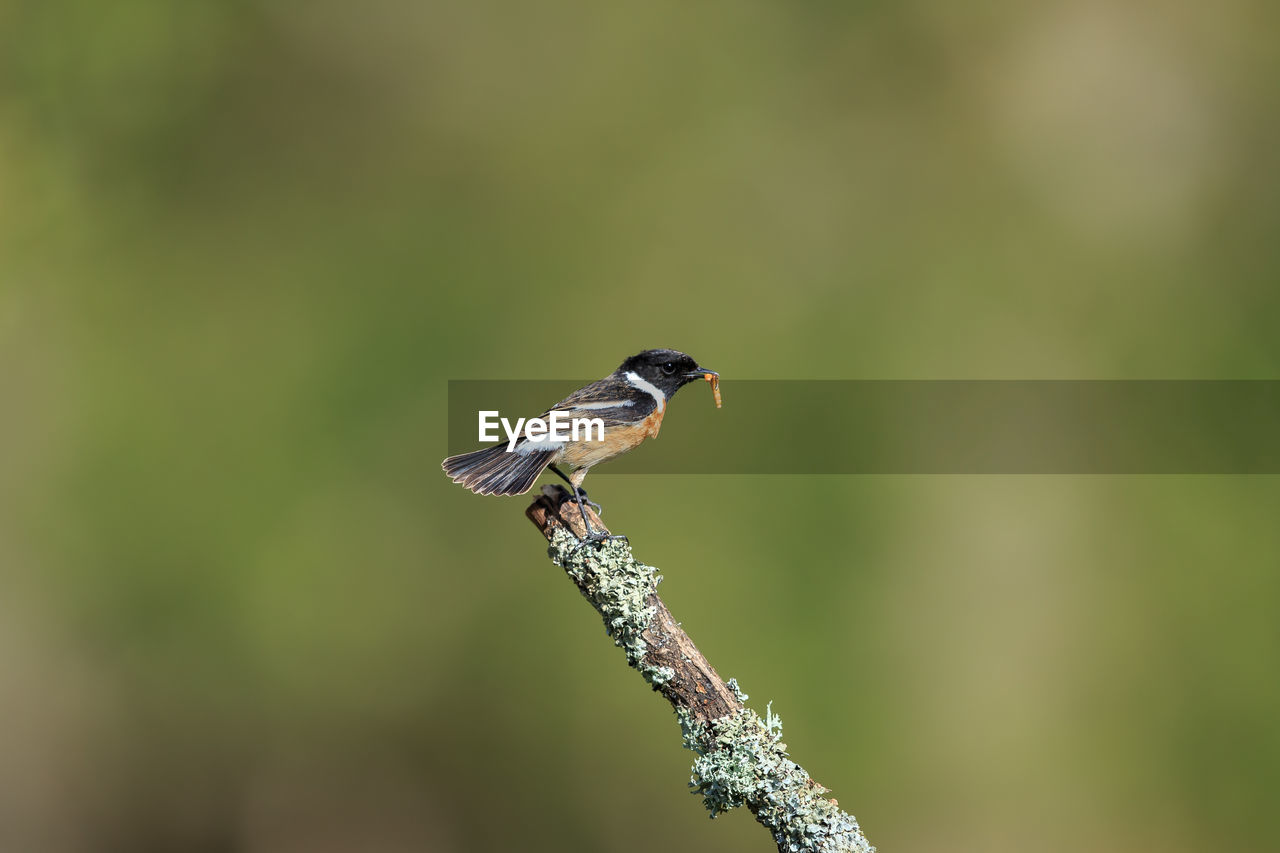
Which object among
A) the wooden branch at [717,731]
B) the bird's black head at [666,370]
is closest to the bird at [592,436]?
the bird's black head at [666,370]

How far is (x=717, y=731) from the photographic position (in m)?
1.83

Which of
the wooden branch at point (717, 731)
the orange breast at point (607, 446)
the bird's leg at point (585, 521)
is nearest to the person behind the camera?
the wooden branch at point (717, 731)

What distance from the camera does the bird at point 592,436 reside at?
2088 mm

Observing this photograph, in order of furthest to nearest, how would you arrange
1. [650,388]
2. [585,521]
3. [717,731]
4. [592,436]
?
[650,388], [592,436], [585,521], [717,731]

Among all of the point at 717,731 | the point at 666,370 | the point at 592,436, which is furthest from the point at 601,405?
the point at 717,731

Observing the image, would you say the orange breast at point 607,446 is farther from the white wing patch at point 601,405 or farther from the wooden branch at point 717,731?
the wooden branch at point 717,731

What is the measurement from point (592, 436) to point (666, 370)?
0.31 m

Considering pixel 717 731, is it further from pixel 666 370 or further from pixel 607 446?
pixel 666 370

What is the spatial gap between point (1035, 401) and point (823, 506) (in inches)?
49.3

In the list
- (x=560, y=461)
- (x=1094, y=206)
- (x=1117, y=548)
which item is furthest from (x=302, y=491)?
(x=1094, y=206)

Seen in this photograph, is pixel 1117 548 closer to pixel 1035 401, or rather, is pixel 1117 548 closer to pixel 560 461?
pixel 1035 401

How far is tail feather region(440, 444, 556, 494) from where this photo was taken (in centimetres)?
204

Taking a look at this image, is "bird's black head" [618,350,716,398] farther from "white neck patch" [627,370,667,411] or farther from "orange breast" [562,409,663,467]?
"orange breast" [562,409,663,467]

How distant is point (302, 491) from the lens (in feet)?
15.9
